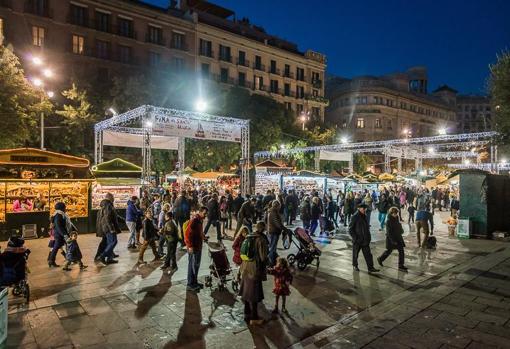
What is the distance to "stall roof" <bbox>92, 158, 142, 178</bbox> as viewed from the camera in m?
14.5

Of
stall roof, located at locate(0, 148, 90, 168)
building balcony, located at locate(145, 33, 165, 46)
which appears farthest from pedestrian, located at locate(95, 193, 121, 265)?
building balcony, located at locate(145, 33, 165, 46)

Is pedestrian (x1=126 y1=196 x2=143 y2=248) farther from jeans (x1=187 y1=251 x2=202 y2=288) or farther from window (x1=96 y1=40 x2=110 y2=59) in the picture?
window (x1=96 y1=40 x2=110 y2=59)

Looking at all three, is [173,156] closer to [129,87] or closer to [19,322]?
[129,87]

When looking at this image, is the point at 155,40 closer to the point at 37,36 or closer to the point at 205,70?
the point at 205,70

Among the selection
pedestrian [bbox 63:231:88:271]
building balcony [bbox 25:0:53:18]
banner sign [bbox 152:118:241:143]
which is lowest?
pedestrian [bbox 63:231:88:271]

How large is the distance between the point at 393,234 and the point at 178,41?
1384 inches

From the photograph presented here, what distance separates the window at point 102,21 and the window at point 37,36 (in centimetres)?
465

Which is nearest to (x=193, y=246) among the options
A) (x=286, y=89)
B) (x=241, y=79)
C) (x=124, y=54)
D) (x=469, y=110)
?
(x=124, y=54)

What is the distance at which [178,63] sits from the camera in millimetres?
38469

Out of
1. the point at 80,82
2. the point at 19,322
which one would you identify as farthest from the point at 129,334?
the point at 80,82

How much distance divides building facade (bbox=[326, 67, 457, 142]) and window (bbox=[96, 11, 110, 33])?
32.9 meters

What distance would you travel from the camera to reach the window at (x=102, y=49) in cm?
3356

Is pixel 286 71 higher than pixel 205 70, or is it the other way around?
pixel 286 71

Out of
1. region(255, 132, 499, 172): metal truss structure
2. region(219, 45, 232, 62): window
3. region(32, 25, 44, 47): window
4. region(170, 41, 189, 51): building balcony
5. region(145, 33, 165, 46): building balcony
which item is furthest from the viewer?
region(219, 45, 232, 62): window
